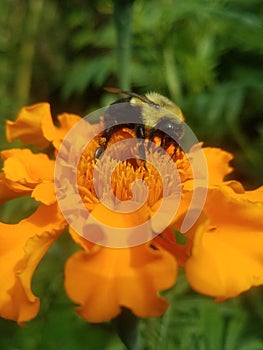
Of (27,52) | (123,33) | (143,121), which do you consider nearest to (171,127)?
(143,121)

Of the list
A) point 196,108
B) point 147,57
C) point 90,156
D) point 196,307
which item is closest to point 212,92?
point 196,108

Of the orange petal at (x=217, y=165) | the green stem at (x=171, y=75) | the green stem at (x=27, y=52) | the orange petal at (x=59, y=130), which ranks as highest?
the orange petal at (x=59, y=130)

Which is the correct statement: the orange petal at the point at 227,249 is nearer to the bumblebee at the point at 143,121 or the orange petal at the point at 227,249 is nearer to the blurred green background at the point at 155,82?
the bumblebee at the point at 143,121

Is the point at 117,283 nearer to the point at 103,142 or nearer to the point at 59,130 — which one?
the point at 103,142

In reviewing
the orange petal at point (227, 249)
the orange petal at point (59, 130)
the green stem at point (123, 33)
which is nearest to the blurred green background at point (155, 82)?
the green stem at point (123, 33)

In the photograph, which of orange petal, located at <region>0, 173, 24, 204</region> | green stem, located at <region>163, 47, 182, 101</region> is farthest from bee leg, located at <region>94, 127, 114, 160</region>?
green stem, located at <region>163, 47, 182, 101</region>

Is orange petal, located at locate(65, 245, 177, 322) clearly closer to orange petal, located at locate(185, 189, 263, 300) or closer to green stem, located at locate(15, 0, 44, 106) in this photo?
orange petal, located at locate(185, 189, 263, 300)

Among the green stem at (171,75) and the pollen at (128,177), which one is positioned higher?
the pollen at (128,177)
